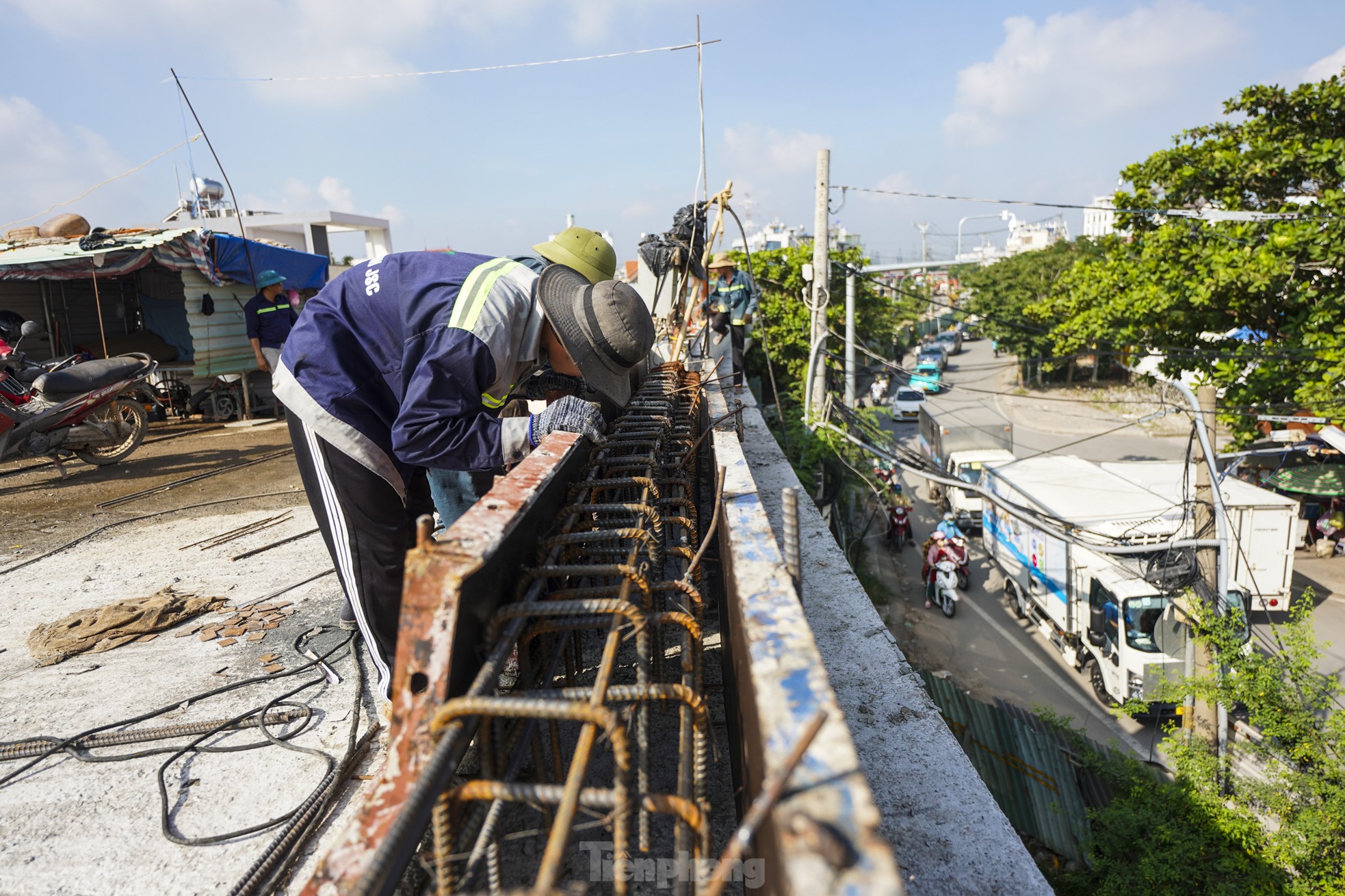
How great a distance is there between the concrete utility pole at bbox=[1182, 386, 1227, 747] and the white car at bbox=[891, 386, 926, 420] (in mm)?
24273

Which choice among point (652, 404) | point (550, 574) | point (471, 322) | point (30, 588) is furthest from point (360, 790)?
point (30, 588)

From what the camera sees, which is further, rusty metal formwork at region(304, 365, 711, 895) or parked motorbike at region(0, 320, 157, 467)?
parked motorbike at region(0, 320, 157, 467)

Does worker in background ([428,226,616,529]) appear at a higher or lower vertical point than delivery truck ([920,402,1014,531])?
higher

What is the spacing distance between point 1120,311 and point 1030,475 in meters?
3.59

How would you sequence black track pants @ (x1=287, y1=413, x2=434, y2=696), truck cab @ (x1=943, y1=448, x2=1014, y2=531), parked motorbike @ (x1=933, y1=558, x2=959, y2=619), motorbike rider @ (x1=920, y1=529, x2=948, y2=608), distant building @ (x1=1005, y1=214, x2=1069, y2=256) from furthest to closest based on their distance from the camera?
distant building @ (x1=1005, y1=214, x2=1069, y2=256) < truck cab @ (x1=943, y1=448, x2=1014, y2=531) < motorbike rider @ (x1=920, y1=529, x2=948, y2=608) < parked motorbike @ (x1=933, y1=558, x2=959, y2=619) < black track pants @ (x1=287, y1=413, x2=434, y2=696)

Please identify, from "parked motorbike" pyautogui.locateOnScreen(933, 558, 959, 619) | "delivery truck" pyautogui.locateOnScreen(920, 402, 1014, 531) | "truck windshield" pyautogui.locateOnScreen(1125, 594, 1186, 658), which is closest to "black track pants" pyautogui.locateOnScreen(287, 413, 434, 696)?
"truck windshield" pyautogui.locateOnScreen(1125, 594, 1186, 658)

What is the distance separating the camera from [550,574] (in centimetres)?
191

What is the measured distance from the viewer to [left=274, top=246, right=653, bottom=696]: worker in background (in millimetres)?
2229

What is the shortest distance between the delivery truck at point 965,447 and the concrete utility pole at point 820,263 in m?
5.95

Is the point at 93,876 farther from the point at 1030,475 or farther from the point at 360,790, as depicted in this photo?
the point at 1030,475

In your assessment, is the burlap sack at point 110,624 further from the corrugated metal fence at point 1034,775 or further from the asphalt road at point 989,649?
the asphalt road at point 989,649

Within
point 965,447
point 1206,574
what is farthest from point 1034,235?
point 1206,574

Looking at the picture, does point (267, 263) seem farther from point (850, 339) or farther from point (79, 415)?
point (850, 339)

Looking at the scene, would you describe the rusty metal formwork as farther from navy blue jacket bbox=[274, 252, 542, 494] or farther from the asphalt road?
the asphalt road
